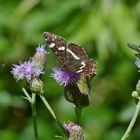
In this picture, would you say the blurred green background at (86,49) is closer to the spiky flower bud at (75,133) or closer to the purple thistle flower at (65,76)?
the purple thistle flower at (65,76)

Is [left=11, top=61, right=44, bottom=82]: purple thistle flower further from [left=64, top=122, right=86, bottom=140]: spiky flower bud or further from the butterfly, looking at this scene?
[left=64, top=122, right=86, bottom=140]: spiky flower bud

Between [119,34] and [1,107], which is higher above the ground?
[119,34]

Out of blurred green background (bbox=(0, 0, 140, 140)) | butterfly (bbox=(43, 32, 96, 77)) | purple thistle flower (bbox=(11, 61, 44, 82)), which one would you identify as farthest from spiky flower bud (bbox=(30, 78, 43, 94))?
blurred green background (bbox=(0, 0, 140, 140))

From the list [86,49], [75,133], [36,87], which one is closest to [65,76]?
[36,87]

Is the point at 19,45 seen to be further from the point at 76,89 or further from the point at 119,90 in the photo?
the point at 76,89

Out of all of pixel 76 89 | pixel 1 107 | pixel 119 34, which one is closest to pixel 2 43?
pixel 1 107

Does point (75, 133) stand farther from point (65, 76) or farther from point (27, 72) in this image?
point (27, 72)
